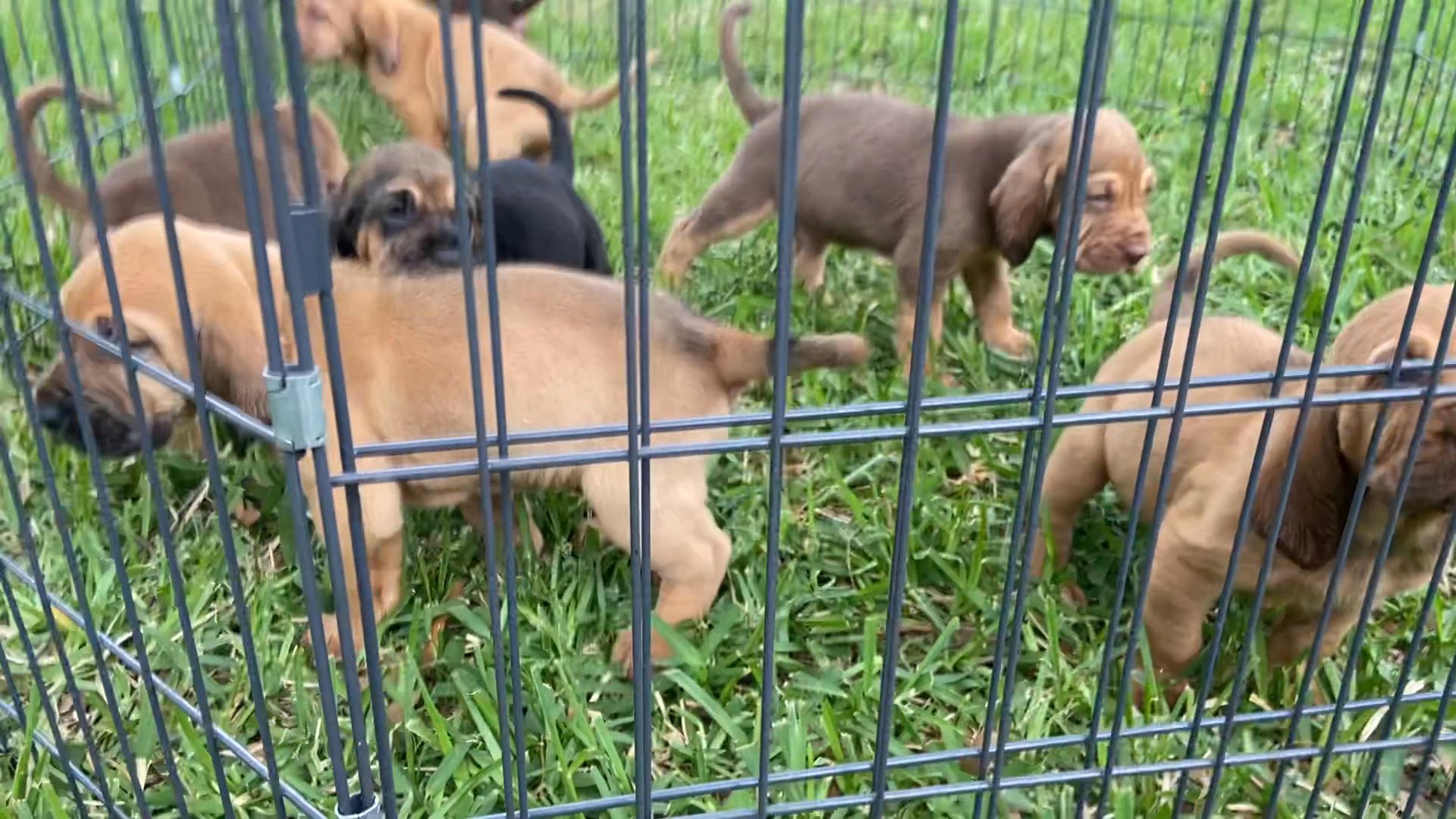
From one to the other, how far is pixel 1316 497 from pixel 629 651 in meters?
1.19

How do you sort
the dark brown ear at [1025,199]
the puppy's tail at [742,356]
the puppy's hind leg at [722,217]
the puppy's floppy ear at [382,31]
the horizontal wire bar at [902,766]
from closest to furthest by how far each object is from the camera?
the horizontal wire bar at [902,766]
the puppy's tail at [742,356]
the dark brown ear at [1025,199]
the puppy's hind leg at [722,217]
the puppy's floppy ear at [382,31]

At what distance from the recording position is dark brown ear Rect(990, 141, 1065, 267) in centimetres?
292

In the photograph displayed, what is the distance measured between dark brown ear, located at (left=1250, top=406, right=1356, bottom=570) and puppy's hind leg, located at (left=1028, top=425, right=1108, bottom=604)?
1.65 ft

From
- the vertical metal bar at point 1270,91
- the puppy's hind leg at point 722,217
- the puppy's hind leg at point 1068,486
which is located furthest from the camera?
the vertical metal bar at point 1270,91

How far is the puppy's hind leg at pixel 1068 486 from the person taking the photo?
227 centimetres

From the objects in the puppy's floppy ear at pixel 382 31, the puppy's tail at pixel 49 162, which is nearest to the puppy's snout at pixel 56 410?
the puppy's tail at pixel 49 162

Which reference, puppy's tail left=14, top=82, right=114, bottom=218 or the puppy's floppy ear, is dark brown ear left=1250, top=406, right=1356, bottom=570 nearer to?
puppy's tail left=14, top=82, right=114, bottom=218

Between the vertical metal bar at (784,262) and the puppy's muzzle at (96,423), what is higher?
the vertical metal bar at (784,262)

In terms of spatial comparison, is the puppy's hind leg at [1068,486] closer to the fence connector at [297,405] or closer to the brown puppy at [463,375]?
the brown puppy at [463,375]

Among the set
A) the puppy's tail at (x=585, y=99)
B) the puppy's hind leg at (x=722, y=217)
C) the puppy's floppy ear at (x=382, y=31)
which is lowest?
the puppy's hind leg at (x=722, y=217)

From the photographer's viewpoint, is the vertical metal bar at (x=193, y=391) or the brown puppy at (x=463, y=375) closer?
the vertical metal bar at (x=193, y=391)

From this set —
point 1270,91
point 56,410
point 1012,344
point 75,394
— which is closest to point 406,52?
point 1012,344

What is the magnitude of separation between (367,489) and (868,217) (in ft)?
5.67

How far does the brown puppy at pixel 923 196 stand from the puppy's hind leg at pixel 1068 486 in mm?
796
